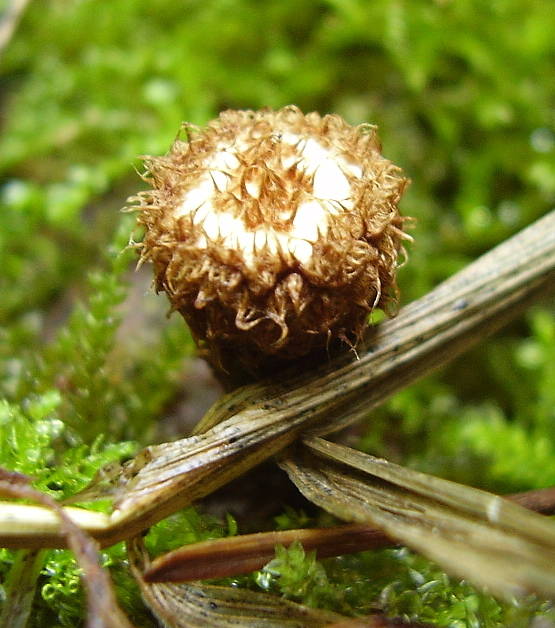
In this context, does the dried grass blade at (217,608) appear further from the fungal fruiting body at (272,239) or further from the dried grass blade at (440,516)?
the fungal fruiting body at (272,239)

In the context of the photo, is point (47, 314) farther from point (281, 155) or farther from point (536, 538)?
point (536, 538)

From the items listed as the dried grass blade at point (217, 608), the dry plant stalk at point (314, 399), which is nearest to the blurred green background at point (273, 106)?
the dry plant stalk at point (314, 399)

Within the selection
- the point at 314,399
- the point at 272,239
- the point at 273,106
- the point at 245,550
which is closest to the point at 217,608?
the point at 245,550

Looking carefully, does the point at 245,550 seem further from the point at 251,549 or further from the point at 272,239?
the point at 272,239

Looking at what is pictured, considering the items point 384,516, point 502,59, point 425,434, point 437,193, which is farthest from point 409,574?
point 502,59

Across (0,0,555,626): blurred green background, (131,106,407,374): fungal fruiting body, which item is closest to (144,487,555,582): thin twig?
(131,106,407,374): fungal fruiting body

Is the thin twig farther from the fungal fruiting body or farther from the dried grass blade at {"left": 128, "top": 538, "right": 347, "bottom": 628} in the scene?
the fungal fruiting body
